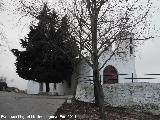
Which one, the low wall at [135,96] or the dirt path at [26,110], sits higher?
the low wall at [135,96]

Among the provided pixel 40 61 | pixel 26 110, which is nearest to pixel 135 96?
pixel 26 110

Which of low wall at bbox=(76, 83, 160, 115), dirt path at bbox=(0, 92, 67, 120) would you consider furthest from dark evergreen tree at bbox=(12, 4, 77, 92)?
dirt path at bbox=(0, 92, 67, 120)

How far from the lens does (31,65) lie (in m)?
36.9

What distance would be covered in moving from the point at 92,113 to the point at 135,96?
14.6 feet

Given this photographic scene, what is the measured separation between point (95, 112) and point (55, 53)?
15366 millimetres

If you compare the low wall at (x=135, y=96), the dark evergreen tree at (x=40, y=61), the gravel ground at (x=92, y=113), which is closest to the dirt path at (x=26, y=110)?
the gravel ground at (x=92, y=113)

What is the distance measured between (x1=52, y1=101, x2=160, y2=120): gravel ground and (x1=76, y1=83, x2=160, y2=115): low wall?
0.90 m

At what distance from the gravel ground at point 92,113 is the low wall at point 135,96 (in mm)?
902

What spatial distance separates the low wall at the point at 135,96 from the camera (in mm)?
22281

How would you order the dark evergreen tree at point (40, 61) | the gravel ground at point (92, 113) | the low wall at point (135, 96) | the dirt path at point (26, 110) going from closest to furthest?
1. the dirt path at point (26, 110)
2. the gravel ground at point (92, 113)
3. the low wall at point (135, 96)
4. the dark evergreen tree at point (40, 61)

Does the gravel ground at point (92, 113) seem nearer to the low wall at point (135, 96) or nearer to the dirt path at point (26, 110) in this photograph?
the dirt path at point (26, 110)

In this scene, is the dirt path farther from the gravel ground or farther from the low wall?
the low wall

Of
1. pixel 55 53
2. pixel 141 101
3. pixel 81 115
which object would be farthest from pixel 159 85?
pixel 55 53

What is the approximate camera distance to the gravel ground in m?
18.1
